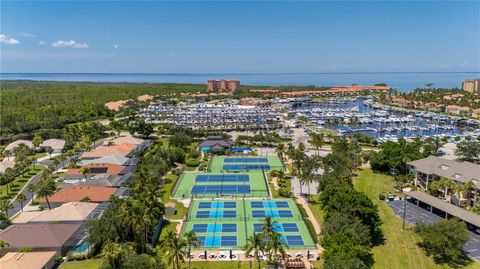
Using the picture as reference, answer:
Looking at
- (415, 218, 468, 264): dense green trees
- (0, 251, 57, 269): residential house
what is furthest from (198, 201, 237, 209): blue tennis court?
(415, 218, 468, 264): dense green trees

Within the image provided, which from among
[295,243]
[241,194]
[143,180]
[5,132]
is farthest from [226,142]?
[5,132]

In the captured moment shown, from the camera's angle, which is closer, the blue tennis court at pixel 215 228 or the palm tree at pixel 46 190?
the blue tennis court at pixel 215 228

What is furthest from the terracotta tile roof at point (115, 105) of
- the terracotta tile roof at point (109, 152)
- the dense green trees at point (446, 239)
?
the dense green trees at point (446, 239)

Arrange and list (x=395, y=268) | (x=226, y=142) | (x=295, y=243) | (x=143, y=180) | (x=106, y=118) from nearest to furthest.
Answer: (x=395, y=268)
(x=295, y=243)
(x=143, y=180)
(x=226, y=142)
(x=106, y=118)

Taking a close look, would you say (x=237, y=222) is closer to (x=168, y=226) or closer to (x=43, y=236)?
(x=168, y=226)

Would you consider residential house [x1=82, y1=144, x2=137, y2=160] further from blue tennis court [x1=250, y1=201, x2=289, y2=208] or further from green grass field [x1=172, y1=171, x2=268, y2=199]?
blue tennis court [x1=250, y1=201, x2=289, y2=208]

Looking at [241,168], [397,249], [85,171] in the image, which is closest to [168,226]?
[85,171]

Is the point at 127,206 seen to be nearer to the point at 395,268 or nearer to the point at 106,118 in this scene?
the point at 395,268

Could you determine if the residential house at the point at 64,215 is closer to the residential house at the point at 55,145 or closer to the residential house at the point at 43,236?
the residential house at the point at 43,236
